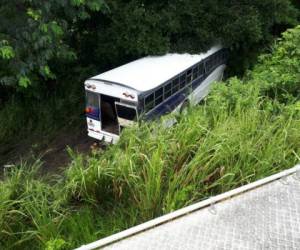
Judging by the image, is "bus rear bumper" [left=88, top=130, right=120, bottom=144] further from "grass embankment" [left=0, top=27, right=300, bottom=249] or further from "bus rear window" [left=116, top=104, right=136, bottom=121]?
"grass embankment" [left=0, top=27, right=300, bottom=249]

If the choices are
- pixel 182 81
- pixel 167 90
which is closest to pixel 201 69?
pixel 182 81

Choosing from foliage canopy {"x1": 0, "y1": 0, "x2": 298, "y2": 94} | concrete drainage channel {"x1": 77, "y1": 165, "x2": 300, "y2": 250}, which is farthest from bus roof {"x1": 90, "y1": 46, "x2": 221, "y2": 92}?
concrete drainage channel {"x1": 77, "y1": 165, "x2": 300, "y2": 250}

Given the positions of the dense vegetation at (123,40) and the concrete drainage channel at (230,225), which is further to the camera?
the dense vegetation at (123,40)

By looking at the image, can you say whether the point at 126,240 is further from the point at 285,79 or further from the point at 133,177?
the point at 285,79

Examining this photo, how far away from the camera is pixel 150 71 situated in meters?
7.82

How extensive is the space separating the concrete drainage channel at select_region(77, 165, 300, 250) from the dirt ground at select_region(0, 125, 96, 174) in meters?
5.11

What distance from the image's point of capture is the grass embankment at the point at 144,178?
3402mm

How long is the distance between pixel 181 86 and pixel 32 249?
5714 millimetres

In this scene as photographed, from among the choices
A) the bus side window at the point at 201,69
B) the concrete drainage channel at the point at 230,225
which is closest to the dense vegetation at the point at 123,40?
the bus side window at the point at 201,69

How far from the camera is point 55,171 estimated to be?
286 inches

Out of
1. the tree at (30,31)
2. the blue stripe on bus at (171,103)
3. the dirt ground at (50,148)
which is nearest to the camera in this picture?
the tree at (30,31)

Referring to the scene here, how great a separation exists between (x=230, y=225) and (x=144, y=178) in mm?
946

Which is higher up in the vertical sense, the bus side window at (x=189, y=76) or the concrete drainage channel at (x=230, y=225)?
the concrete drainage channel at (x=230, y=225)

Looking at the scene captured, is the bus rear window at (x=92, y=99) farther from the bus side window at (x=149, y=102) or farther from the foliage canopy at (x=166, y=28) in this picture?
the foliage canopy at (x=166, y=28)
